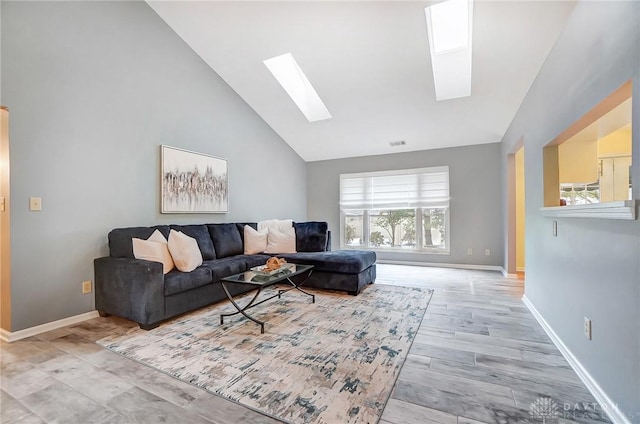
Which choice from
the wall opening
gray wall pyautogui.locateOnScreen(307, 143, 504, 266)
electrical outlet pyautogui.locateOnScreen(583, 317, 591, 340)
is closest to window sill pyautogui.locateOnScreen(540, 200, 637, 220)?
the wall opening

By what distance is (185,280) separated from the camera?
280 centimetres

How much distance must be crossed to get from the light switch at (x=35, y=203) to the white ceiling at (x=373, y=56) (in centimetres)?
264

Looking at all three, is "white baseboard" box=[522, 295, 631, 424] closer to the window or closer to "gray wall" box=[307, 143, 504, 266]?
"gray wall" box=[307, 143, 504, 266]

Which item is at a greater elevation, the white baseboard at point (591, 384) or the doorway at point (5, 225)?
the doorway at point (5, 225)

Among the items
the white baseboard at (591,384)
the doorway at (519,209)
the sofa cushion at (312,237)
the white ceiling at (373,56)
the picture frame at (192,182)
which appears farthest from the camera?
the doorway at (519,209)

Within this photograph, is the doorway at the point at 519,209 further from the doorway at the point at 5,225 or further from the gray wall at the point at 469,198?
the doorway at the point at 5,225

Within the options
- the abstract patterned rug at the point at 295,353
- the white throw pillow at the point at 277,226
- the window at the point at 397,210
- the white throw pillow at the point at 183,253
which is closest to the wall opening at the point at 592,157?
the abstract patterned rug at the point at 295,353

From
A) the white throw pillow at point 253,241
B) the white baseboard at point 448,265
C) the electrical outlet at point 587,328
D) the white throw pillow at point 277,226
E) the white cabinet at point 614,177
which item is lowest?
the white baseboard at point 448,265

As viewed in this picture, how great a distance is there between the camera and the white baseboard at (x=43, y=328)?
2.40 meters

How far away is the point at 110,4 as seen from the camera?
3.09m

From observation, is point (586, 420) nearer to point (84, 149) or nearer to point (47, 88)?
point (84, 149)

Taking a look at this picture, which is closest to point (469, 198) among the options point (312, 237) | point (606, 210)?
point (312, 237)

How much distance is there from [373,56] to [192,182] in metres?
2.94

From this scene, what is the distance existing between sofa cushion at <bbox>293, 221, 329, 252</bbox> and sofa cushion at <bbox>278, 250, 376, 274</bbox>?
1.42 feet
